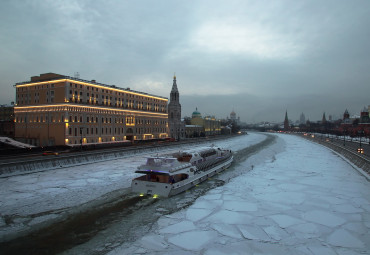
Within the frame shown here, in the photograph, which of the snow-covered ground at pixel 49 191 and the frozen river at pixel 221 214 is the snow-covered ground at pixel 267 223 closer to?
the frozen river at pixel 221 214

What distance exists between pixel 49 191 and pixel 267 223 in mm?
19832

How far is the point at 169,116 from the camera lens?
107 m

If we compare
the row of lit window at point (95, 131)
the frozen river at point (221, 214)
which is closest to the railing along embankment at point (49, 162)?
the frozen river at point (221, 214)

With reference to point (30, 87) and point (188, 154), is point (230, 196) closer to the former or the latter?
point (188, 154)

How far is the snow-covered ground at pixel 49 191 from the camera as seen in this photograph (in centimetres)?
1688

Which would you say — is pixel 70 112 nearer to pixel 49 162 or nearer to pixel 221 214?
pixel 49 162

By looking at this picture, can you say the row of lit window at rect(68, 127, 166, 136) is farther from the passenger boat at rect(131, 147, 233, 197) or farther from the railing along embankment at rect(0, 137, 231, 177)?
the passenger boat at rect(131, 147, 233, 197)

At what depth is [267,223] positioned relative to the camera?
16.0 metres

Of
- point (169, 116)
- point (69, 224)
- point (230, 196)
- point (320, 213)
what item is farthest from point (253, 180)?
point (169, 116)

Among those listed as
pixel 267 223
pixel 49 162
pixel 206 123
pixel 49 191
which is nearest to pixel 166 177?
pixel 267 223

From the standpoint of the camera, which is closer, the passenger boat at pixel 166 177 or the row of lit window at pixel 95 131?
the passenger boat at pixel 166 177

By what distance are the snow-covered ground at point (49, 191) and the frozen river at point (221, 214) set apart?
7cm

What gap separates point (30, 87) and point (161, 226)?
65.5 meters

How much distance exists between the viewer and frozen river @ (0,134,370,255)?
43.2ft
